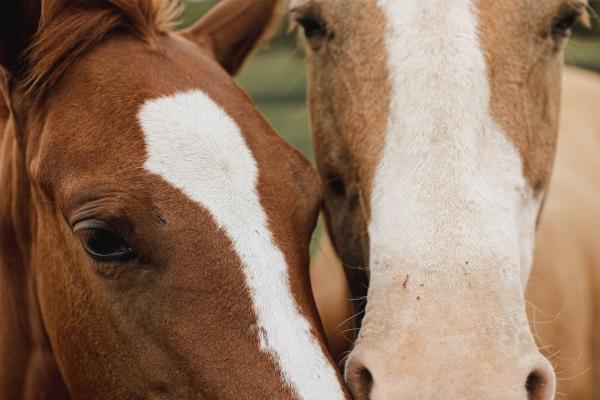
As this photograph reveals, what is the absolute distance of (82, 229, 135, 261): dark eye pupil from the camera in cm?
227

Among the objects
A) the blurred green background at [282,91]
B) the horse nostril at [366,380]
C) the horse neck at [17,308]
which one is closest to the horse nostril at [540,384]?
the horse nostril at [366,380]

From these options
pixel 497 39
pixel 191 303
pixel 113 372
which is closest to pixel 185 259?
pixel 191 303

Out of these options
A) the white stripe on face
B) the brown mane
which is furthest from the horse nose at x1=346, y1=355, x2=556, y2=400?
the brown mane

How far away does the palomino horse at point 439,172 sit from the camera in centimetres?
216

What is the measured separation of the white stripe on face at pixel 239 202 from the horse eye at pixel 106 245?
0.72ft

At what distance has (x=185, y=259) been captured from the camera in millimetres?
2232

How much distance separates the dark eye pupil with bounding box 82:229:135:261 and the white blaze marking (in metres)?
0.76

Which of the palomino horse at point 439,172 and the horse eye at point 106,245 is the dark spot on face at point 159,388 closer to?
the horse eye at point 106,245

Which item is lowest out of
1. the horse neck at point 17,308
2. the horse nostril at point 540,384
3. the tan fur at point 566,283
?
the tan fur at point 566,283

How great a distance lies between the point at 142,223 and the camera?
223 cm

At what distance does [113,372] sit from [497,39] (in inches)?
64.9

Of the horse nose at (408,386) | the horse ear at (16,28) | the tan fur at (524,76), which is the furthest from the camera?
the tan fur at (524,76)

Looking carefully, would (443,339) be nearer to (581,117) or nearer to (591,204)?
(591,204)

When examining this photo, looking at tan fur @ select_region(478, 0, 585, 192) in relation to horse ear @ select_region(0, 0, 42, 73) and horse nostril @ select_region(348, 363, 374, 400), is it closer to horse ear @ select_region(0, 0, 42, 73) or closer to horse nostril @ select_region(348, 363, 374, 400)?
horse nostril @ select_region(348, 363, 374, 400)
